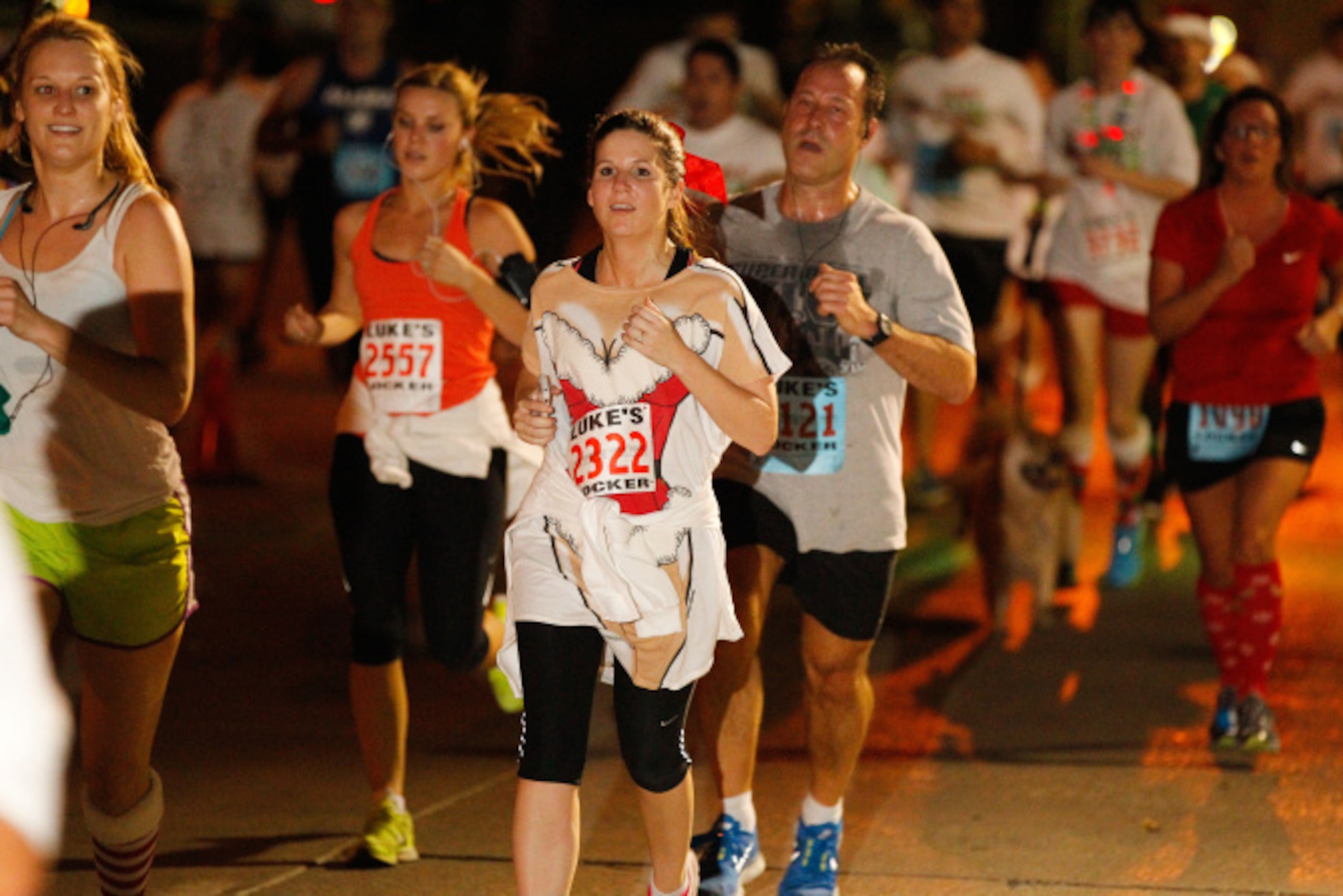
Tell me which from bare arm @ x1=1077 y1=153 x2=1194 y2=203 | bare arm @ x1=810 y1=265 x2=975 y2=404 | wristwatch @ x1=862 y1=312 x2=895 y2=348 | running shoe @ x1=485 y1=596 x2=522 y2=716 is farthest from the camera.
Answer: bare arm @ x1=1077 y1=153 x2=1194 y2=203

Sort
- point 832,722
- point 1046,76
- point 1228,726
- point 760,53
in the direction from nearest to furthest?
point 832,722 < point 1228,726 < point 760,53 < point 1046,76

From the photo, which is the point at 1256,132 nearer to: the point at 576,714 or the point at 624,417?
the point at 624,417

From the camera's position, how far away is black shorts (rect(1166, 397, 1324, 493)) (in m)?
6.09

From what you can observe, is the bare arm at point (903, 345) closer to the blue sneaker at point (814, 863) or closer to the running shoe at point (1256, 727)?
the blue sneaker at point (814, 863)

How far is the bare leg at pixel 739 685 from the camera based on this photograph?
4.89 m

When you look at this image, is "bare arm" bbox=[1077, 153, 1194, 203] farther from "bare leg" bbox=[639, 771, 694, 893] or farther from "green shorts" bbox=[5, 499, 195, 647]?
"green shorts" bbox=[5, 499, 195, 647]

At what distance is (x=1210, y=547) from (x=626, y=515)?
283 centimetres

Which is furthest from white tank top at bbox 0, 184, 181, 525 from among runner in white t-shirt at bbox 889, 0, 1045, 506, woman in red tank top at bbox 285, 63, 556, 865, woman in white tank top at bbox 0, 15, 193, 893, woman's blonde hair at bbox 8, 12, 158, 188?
runner in white t-shirt at bbox 889, 0, 1045, 506

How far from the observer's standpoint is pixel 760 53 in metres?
10.2

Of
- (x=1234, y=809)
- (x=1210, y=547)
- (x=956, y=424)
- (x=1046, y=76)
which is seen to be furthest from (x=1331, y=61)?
(x=1234, y=809)

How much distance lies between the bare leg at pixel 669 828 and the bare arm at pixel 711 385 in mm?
731

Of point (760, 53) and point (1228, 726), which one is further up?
point (760, 53)

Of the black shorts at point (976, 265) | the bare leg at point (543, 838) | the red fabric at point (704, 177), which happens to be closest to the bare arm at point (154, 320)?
the bare leg at point (543, 838)

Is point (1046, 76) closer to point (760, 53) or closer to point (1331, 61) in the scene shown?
point (1331, 61)
